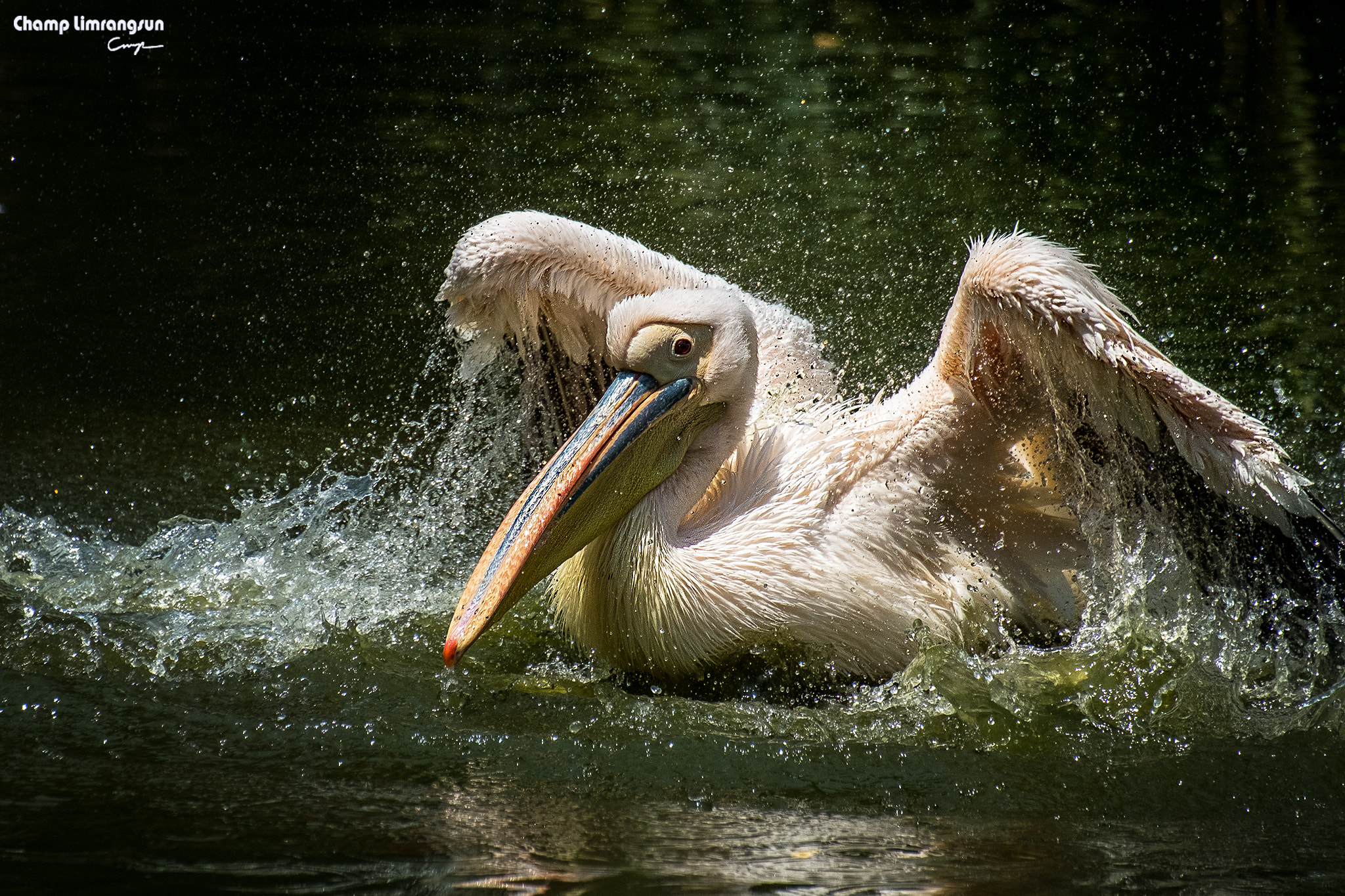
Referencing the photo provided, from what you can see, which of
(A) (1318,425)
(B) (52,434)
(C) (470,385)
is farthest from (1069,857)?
(B) (52,434)

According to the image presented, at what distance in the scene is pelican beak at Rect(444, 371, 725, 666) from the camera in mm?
3367

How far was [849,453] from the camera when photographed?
143 inches

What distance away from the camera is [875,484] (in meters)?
3.59

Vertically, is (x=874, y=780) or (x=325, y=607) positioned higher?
(x=325, y=607)

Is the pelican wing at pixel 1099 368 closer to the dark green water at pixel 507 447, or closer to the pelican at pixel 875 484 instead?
the pelican at pixel 875 484

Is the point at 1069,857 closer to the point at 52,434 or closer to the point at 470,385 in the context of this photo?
the point at 470,385

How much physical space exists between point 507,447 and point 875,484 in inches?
57.4

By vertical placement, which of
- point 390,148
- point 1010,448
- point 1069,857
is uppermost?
point 390,148

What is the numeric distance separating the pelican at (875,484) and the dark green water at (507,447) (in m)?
0.17

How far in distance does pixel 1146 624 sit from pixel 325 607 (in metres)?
2.48
